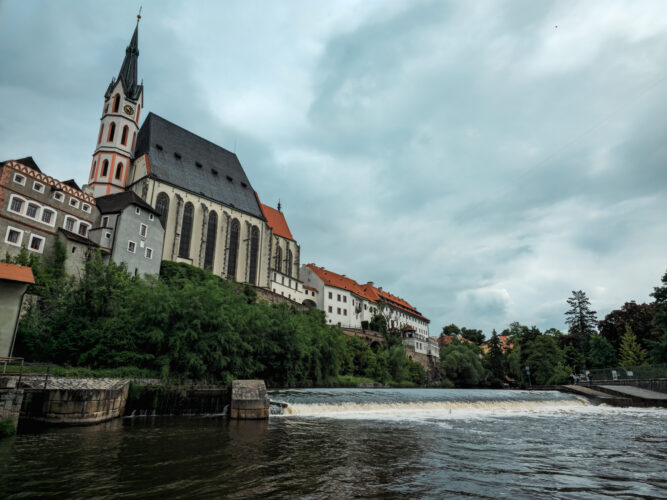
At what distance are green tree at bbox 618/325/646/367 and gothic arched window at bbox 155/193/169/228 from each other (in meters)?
64.5

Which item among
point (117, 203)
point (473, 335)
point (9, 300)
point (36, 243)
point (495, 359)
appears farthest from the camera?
point (473, 335)

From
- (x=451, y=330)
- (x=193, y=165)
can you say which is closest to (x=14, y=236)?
(x=193, y=165)

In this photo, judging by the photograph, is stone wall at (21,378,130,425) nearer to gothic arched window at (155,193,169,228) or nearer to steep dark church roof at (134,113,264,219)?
gothic arched window at (155,193,169,228)

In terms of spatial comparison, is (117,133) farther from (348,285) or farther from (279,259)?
(348,285)

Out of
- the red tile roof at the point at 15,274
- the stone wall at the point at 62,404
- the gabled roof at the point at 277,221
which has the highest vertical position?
the gabled roof at the point at 277,221

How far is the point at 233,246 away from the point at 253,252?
324 centimetres

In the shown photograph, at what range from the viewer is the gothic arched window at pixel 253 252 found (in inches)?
2372

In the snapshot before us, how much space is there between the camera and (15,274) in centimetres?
1780

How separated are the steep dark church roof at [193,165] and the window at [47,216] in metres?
17.9

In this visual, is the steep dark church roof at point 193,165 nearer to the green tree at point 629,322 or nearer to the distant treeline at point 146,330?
the distant treeline at point 146,330

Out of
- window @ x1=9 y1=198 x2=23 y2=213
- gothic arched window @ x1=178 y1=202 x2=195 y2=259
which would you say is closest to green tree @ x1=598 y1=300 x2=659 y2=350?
gothic arched window @ x1=178 y1=202 x2=195 y2=259

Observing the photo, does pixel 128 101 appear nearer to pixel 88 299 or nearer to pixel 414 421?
pixel 88 299

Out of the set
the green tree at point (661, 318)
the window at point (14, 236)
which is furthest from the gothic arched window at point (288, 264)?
the green tree at point (661, 318)

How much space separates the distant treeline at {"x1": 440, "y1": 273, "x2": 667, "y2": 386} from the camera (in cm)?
5250
